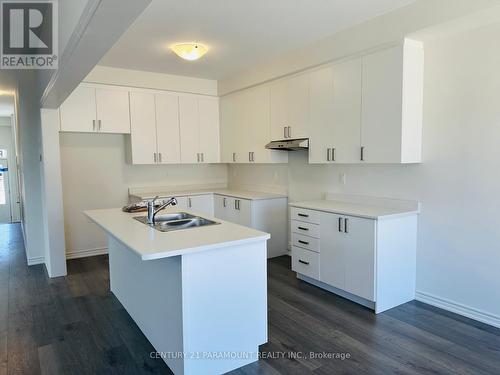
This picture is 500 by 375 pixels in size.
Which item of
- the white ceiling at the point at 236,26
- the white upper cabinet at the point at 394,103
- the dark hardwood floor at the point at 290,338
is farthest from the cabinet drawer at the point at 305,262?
the white ceiling at the point at 236,26

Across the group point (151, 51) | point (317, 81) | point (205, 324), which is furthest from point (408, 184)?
point (151, 51)

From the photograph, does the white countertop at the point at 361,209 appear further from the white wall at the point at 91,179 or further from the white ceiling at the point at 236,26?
the white wall at the point at 91,179

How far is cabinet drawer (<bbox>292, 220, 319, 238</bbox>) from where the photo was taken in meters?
3.64

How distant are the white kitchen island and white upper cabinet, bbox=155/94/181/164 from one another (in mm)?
2722

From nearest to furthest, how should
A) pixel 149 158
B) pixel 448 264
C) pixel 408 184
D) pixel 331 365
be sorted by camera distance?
pixel 331 365 → pixel 448 264 → pixel 408 184 → pixel 149 158

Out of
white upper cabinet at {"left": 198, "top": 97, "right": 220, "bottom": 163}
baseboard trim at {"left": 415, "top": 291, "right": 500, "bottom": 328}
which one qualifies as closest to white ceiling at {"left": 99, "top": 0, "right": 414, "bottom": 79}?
white upper cabinet at {"left": 198, "top": 97, "right": 220, "bottom": 163}

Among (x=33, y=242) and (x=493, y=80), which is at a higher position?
(x=493, y=80)

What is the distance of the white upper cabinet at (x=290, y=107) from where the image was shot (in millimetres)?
4059

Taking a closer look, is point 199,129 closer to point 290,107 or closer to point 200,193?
point 200,193

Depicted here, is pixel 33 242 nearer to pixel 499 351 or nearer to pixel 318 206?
pixel 318 206

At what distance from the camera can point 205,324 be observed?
2191 millimetres

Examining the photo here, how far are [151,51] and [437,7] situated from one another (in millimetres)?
2872

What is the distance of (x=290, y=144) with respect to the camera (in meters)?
4.22

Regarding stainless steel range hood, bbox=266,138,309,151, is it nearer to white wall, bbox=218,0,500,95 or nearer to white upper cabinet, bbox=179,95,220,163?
white wall, bbox=218,0,500,95
